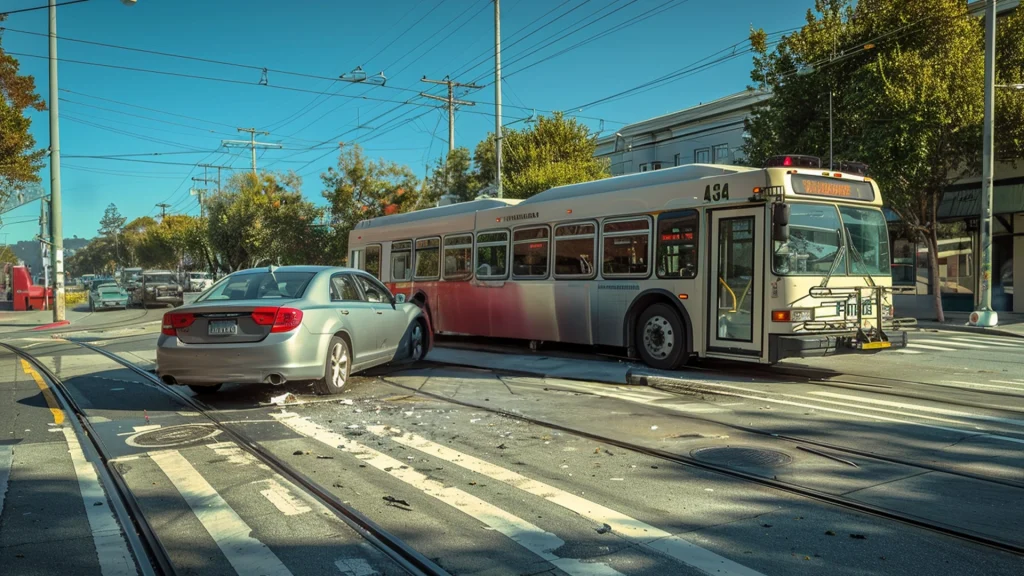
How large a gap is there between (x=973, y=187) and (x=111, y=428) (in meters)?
25.9

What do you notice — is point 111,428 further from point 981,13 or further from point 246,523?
point 981,13

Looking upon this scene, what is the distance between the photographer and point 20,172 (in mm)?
23922

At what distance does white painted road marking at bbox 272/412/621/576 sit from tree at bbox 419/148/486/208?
33.8m

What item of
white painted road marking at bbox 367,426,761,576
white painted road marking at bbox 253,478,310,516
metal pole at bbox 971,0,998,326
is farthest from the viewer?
metal pole at bbox 971,0,998,326

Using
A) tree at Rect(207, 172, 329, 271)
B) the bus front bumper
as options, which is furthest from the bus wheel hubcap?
tree at Rect(207, 172, 329, 271)

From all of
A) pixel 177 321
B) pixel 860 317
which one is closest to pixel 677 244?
pixel 860 317

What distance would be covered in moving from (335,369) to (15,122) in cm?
1970

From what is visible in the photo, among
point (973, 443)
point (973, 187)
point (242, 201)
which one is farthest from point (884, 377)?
point (242, 201)

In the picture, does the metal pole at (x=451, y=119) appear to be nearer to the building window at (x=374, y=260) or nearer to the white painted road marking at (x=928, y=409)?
the building window at (x=374, y=260)

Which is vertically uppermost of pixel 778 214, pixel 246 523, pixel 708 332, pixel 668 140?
pixel 668 140

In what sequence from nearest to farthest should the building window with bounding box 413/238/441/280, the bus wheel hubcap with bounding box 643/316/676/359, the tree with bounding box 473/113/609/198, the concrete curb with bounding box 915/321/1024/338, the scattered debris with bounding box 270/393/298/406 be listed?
the scattered debris with bounding box 270/393/298/406 < the bus wheel hubcap with bounding box 643/316/676/359 < the building window with bounding box 413/238/441/280 < the concrete curb with bounding box 915/321/1024/338 < the tree with bounding box 473/113/609/198

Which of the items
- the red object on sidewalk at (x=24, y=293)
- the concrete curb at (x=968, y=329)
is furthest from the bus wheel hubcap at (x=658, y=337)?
the red object on sidewalk at (x=24, y=293)

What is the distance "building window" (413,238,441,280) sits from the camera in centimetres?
1742

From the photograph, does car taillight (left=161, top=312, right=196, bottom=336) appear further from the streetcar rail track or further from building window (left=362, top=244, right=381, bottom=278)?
building window (left=362, top=244, right=381, bottom=278)
